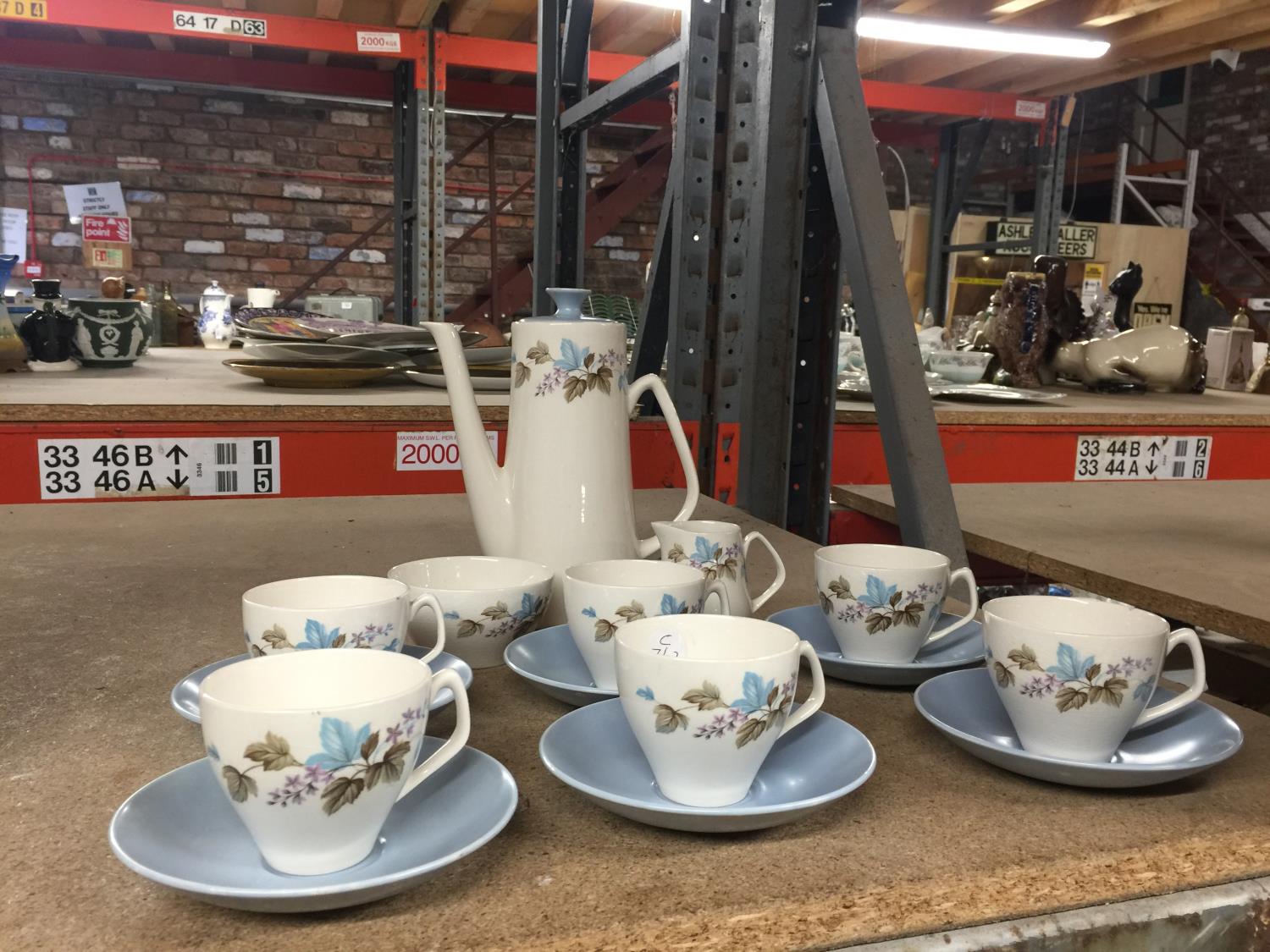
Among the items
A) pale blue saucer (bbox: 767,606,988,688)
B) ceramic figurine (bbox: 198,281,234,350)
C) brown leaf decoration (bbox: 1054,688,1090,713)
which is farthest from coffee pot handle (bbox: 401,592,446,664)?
A: ceramic figurine (bbox: 198,281,234,350)

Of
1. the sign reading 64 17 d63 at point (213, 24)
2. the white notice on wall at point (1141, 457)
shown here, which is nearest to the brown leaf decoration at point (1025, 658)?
the white notice on wall at point (1141, 457)

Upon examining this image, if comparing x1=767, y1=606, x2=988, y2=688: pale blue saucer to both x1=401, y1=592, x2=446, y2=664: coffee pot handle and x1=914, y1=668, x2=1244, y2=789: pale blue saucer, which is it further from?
x1=401, y1=592, x2=446, y2=664: coffee pot handle

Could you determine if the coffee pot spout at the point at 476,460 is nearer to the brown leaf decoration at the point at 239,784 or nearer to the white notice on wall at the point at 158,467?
the brown leaf decoration at the point at 239,784

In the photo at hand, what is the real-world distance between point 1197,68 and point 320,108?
576 centimetres

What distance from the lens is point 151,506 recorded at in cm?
113

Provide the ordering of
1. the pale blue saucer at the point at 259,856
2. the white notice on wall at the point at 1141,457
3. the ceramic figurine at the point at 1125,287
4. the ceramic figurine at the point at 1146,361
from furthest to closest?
the ceramic figurine at the point at 1125,287 < the ceramic figurine at the point at 1146,361 < the white notice on wall at the point at 1141,457 < the pale blue saucer at the point at 259,856

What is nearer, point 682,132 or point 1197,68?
point 682,132

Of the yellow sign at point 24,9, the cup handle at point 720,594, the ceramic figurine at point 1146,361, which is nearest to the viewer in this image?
the cup handle at point 720,594

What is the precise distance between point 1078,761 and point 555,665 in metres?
0.27

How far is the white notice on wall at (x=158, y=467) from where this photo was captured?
4.74ft

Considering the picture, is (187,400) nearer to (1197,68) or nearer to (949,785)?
(949,785)

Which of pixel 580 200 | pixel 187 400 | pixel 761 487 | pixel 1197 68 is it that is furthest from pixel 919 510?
pixel 1197 68

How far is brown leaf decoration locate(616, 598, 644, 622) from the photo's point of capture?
0.55m

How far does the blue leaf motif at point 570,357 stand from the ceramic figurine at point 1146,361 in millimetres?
1889
